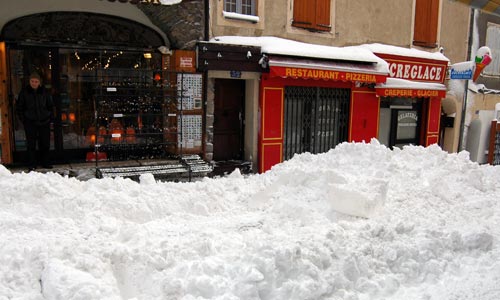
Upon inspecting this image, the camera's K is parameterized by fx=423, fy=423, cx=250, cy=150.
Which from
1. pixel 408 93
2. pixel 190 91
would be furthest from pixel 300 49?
pixel 408 93

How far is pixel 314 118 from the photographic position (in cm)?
1057

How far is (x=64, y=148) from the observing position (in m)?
8.36

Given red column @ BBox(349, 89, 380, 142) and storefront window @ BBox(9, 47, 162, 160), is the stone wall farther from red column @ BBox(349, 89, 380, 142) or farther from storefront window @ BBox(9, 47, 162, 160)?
red column @ BBox(349, 89, 380, 142)

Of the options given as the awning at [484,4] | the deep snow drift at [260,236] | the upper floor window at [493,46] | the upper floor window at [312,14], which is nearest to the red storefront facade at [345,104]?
the upper floor window at [312,14]

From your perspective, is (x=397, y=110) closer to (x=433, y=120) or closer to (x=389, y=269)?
(x=433, y=120)

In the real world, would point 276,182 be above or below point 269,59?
A: below

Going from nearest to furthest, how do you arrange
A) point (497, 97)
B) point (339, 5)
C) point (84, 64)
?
point (84, 64), point (339, 5), point (497, 97)

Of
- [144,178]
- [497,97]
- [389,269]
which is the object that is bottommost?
[389,269]

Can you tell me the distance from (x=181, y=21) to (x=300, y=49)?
2.76 m

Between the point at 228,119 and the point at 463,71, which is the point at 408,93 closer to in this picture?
the point at 463,71

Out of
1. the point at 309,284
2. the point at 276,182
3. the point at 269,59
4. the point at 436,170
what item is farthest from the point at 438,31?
the point at 309,284

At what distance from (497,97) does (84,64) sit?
1386 cm

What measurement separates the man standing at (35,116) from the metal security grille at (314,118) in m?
5.14

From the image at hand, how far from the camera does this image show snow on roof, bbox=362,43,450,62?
37.6 ft
